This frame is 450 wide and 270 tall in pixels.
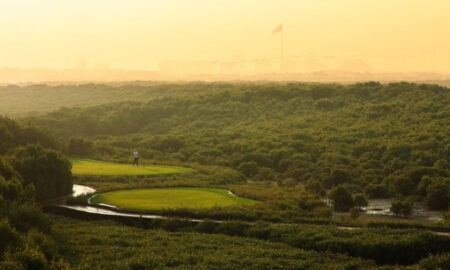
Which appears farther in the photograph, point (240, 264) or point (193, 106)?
point (193, 106)

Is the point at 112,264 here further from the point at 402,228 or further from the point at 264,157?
the point at 264,157

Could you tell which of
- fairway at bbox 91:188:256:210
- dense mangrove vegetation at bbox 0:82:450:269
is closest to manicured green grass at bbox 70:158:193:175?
dense mangrove vegetation at bbox 0:82:450:269

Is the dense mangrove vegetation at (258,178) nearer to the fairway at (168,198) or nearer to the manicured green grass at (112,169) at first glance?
the fairway at (168,198)

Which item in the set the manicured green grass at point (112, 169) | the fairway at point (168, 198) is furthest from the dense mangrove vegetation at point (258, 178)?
the manicured green grass at point (112, 169)

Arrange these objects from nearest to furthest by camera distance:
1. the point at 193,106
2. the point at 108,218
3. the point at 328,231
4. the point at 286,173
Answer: the point at 328,231 → the point at 108,218 → the point at 286,173 → the point at 193,106

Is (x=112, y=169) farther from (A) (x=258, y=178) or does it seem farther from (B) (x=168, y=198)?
(A) (x=258, y=178)

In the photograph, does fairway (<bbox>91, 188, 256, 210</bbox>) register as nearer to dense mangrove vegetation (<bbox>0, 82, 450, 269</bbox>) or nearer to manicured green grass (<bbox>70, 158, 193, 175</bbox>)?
dense mangrove vegetation (<bbox>0, 82, 450, 269</bbox>)

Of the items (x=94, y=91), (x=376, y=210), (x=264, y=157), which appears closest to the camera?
(x=376, y=210)

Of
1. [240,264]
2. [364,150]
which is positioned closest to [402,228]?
[240,264]

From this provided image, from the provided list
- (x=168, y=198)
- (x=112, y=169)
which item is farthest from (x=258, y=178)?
(x=168, y=198)
